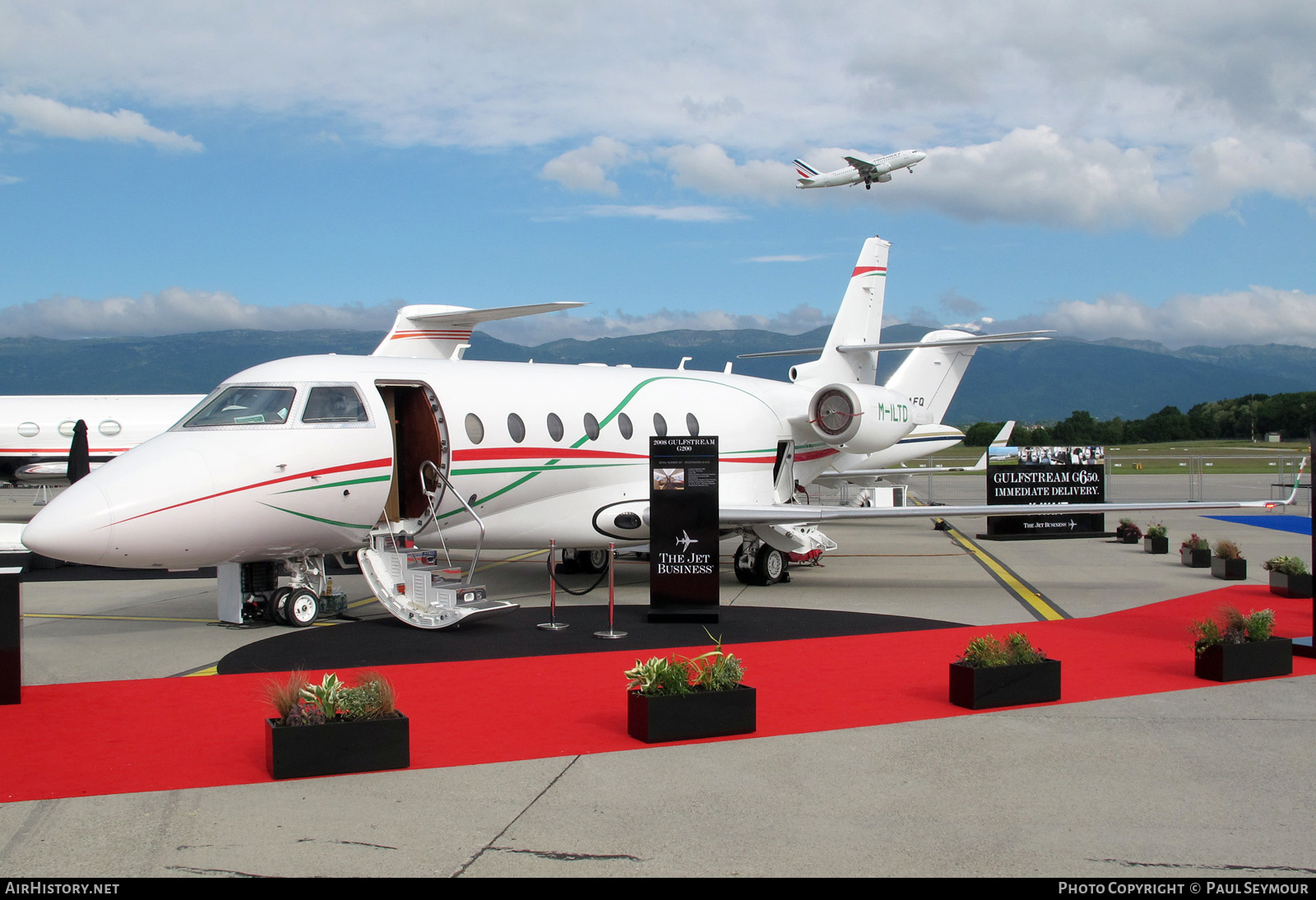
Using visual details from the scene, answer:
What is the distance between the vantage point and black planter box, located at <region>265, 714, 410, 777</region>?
252 inches

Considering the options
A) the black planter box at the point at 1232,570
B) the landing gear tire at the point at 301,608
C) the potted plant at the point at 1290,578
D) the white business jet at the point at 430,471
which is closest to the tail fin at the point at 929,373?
the white business jet at the point at 430,471

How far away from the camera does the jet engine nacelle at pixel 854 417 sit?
18375 millimetres

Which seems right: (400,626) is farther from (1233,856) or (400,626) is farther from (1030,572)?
(1030,572)

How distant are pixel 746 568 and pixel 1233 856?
11.6m

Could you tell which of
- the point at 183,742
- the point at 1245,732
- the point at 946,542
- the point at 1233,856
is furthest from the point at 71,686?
the point at 946,542

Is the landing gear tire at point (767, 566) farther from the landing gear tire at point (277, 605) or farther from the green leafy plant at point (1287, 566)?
the landing gear tire at point (277, 605)

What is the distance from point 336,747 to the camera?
21.3ft

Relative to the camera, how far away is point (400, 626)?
12.2 metres

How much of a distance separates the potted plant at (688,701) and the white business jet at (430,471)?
4.75 meters

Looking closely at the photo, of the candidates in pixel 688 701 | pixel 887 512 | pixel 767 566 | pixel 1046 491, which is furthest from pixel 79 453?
pixel 1046 491

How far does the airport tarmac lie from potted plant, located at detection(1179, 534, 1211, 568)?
31.3 feet

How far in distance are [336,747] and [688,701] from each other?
237 cm

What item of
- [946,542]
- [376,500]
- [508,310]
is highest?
[508,310]

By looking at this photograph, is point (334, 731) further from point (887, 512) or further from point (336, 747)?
point (887, 512)
